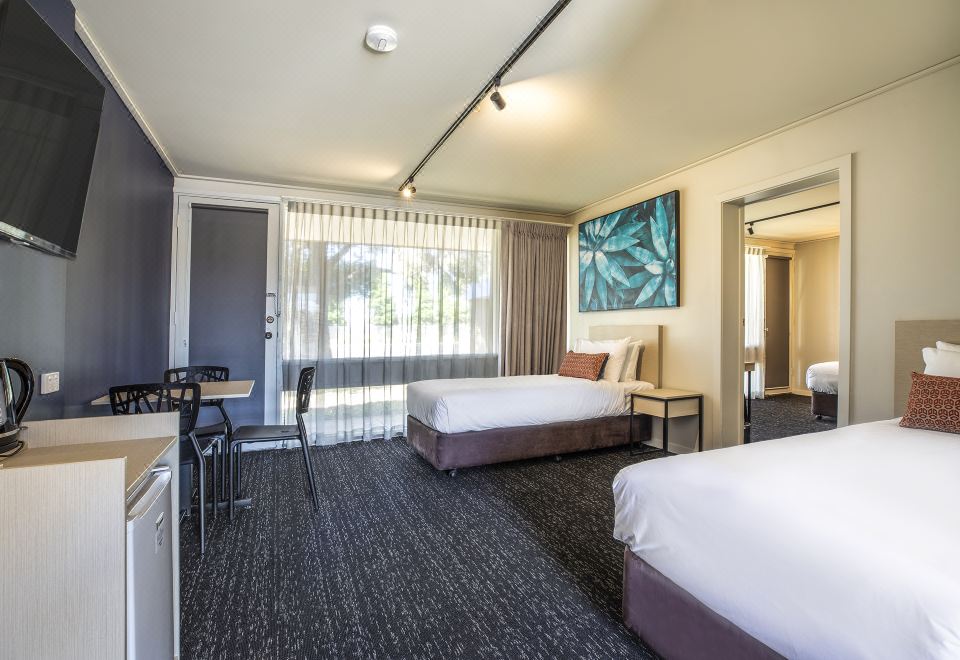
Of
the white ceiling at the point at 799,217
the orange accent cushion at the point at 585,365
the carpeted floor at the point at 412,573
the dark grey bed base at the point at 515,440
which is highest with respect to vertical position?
the white ceiling at the point at 799,217

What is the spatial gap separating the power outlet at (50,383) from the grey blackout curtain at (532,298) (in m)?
3.89

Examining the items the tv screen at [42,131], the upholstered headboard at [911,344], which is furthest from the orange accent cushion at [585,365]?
the tv screen at [42,131]

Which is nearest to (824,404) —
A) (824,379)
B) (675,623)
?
(824,379)

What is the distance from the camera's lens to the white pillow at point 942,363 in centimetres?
218

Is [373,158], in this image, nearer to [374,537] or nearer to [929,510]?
[374,537]

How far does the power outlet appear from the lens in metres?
1.88

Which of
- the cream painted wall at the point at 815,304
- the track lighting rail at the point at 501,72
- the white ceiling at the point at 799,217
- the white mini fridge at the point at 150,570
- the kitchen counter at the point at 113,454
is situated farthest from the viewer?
the cream painted wall at the point at 815,304

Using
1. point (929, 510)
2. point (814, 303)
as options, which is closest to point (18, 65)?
point (929, 510)

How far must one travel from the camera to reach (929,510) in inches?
46.3

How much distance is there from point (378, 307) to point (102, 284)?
2.42 meters

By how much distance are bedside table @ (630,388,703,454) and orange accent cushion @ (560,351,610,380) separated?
421 mm

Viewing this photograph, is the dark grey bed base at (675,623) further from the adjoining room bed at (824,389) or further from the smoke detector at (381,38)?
the adjoining room bed at (824,389)

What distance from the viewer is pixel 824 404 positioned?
17.4 ft

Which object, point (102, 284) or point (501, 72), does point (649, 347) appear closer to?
point (501, 72)
